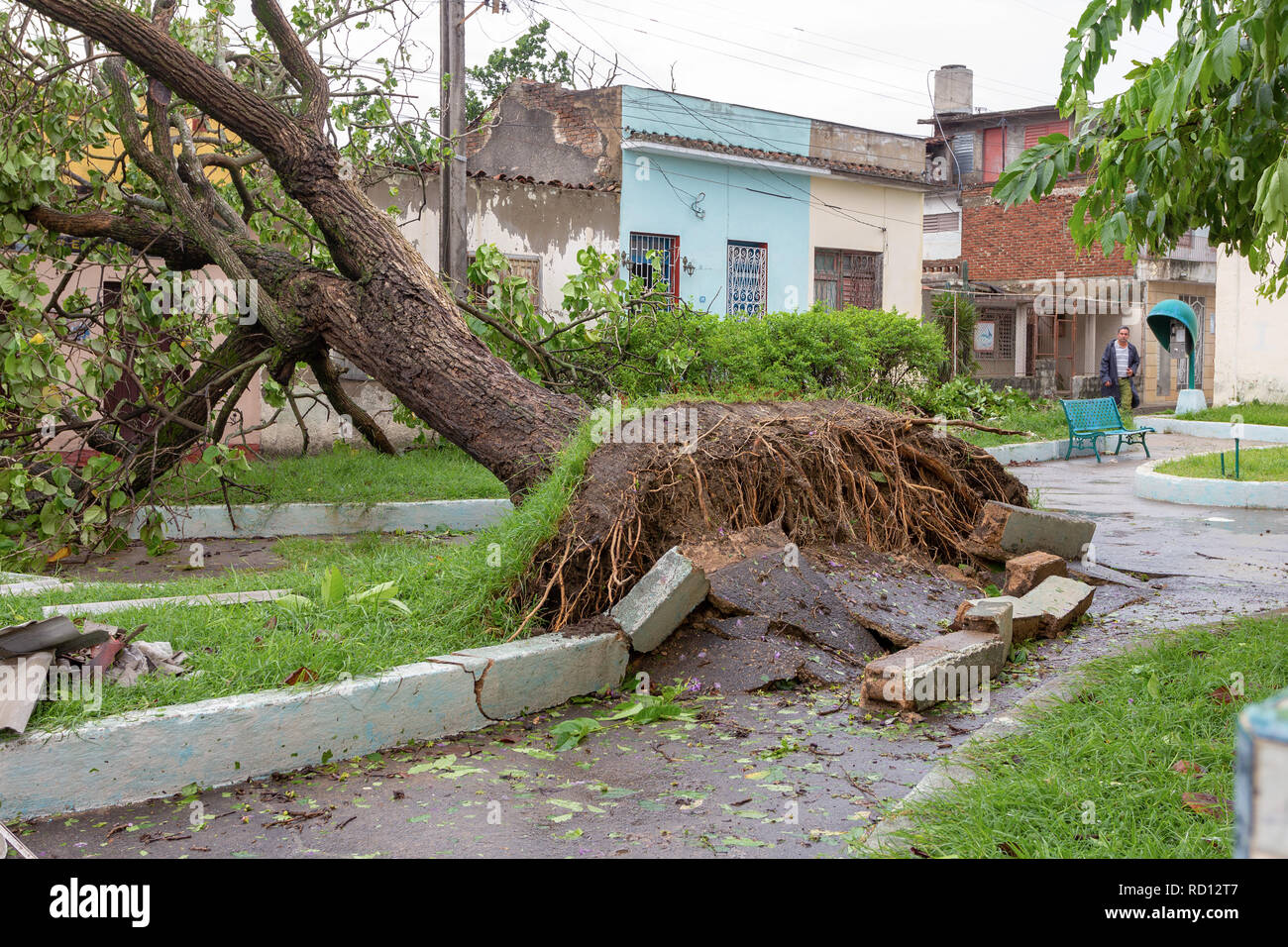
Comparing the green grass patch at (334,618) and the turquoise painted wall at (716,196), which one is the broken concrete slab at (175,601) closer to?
the green grass patch at (334,618)

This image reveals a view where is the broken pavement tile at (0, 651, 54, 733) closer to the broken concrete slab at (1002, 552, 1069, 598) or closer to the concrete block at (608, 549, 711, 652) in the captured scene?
the concrete block at (608, 549, 711, 652)

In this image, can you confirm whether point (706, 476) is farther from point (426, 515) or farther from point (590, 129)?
point (590, 129)

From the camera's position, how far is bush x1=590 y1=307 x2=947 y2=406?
1194 cm

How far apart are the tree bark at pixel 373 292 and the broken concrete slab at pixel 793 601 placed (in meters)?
1.59

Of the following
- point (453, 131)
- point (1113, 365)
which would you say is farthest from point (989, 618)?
point (1113, 365)

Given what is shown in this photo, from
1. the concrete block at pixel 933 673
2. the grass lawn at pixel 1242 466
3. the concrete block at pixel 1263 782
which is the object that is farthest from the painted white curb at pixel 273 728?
the grass lawn at pixel 1242 466

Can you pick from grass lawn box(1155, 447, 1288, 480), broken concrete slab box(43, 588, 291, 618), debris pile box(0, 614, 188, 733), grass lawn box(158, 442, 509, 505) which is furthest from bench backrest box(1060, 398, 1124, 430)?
debris pile box(0, 614, 188, 733)

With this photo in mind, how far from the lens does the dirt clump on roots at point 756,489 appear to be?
5598 mm

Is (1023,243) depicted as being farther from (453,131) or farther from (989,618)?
(989,618)

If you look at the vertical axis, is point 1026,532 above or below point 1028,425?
below

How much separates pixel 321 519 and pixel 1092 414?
12.7 m

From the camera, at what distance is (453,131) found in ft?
39.7

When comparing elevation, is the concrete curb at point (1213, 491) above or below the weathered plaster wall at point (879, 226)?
below

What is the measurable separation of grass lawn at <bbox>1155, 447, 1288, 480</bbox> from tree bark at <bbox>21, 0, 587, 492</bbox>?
8915 mm
